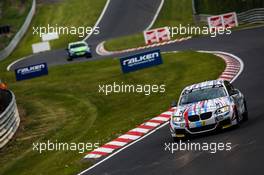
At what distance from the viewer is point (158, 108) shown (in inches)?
1059

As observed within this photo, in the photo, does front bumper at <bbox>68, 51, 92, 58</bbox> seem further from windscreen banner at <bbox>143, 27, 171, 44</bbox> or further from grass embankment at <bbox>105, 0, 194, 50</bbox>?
windscreen banner at <bbox>143, 27, 171, 44</bbox>

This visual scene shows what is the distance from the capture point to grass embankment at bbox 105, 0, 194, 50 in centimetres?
5497

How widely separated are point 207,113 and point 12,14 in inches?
2358

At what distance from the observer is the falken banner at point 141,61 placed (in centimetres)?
3750

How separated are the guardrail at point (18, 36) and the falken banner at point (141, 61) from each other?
28.9 meters

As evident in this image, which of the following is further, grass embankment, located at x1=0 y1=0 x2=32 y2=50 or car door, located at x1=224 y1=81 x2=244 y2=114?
grass embankment, located at x1=0 y1=0 x2=32 y2=50

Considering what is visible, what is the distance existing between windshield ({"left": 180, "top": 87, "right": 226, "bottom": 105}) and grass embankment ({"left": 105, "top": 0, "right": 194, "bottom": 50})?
32056 millimetres

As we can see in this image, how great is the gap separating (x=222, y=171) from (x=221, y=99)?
200 inches

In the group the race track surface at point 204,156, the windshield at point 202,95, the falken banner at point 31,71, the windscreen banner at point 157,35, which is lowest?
the windscreen banner at point 157,35

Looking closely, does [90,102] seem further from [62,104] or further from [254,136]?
[254,136]

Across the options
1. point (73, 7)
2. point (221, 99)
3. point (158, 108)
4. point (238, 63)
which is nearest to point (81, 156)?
point (221, 99)

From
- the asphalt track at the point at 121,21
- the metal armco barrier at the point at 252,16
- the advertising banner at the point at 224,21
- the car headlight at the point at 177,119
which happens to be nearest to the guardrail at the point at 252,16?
the metal armco barrier at the point at 252,16

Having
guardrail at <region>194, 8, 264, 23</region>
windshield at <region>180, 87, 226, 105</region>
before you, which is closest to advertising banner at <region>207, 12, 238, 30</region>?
guardrail at <region>194, 8, 264, 23</region>

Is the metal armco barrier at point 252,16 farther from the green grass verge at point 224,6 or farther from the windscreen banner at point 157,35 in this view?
the windscreen banner at point 157,35
